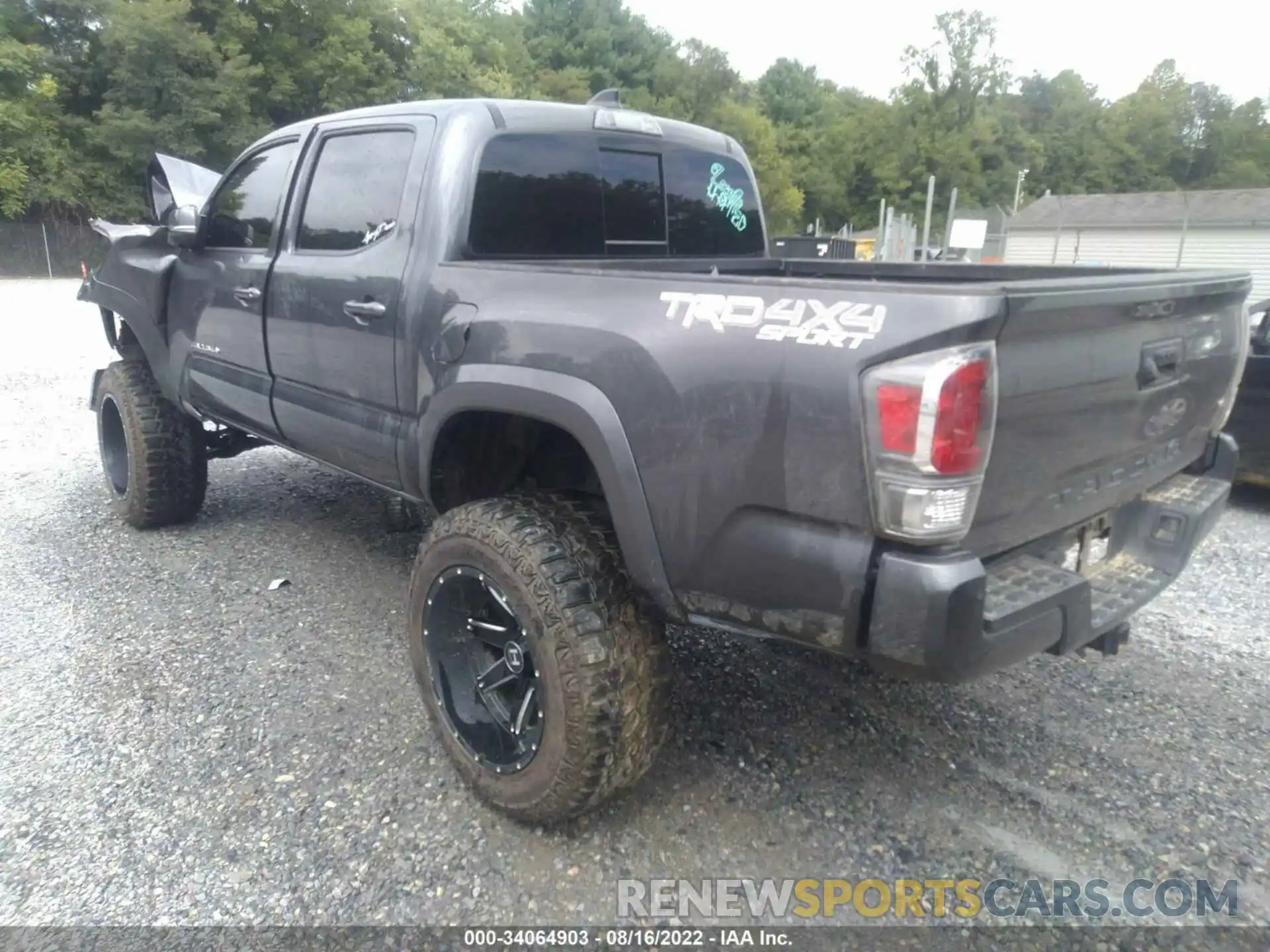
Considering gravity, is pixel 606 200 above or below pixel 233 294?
above

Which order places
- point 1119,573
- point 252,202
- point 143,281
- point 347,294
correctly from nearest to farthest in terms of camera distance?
point 1119,573 → point 347,294 → point 252,202 → point 143,281

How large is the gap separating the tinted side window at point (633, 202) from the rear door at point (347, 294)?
0.71 m

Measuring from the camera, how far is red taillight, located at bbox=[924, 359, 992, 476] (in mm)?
1798

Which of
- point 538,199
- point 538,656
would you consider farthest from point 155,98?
point 538,656

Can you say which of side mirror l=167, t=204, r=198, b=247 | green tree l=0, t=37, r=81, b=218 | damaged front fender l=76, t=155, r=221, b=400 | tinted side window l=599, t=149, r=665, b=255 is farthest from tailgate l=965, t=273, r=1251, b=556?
green tree l=0, t=37, r=81, b=218

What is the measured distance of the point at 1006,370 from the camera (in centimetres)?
191

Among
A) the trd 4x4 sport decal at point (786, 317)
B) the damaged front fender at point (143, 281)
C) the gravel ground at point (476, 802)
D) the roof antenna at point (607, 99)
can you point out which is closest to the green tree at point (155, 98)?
the damaged front fender at point (143, 281)

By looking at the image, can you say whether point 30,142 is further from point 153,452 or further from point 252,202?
point 252,202

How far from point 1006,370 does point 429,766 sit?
2.09m

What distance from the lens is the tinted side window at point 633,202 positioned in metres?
3.42

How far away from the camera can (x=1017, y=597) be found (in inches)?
81.5

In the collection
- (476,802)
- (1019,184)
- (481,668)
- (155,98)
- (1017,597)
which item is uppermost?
(155,98)

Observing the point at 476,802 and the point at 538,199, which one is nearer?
the point at 476,802

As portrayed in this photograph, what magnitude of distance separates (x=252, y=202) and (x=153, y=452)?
5.05 feet
